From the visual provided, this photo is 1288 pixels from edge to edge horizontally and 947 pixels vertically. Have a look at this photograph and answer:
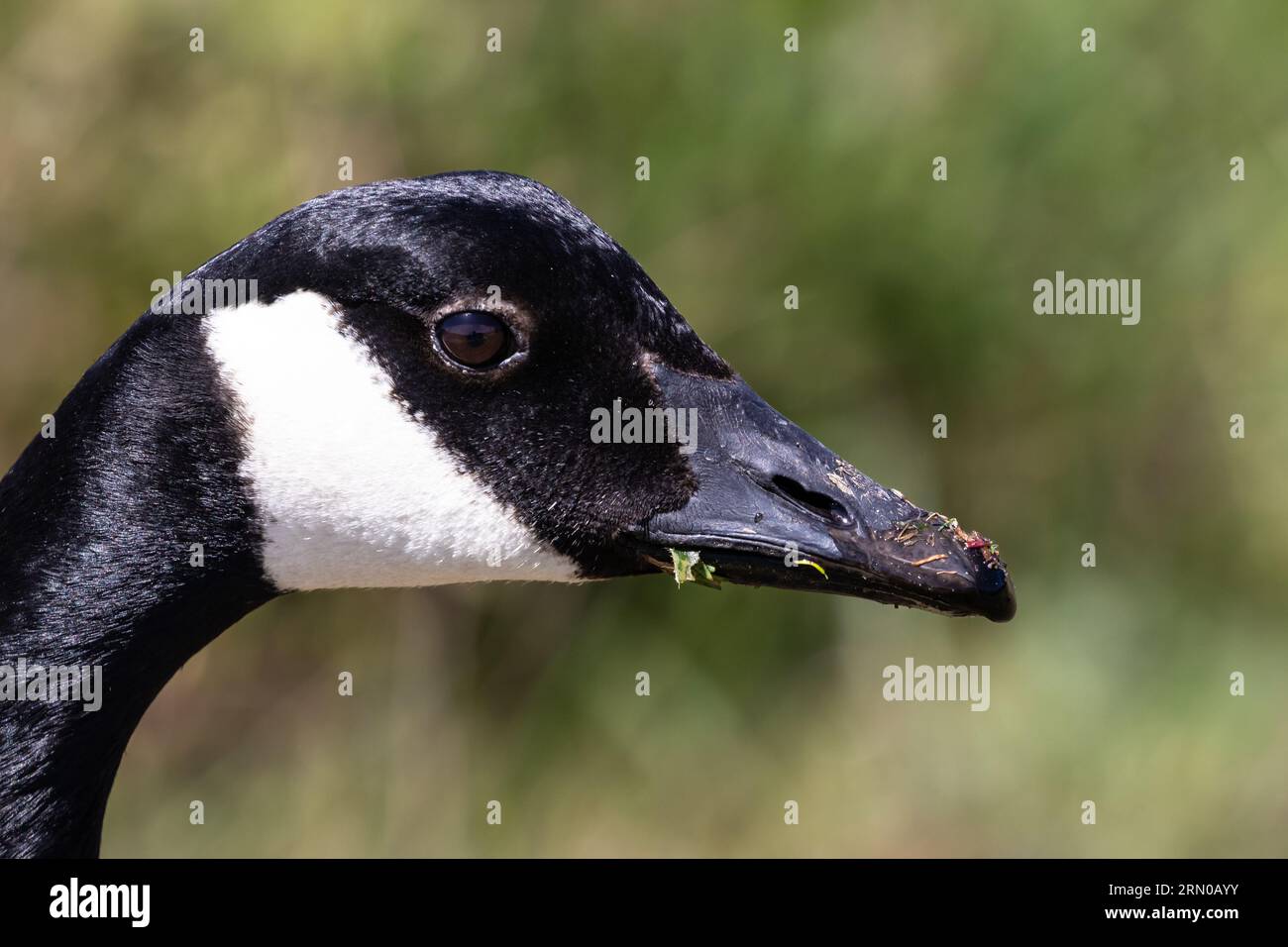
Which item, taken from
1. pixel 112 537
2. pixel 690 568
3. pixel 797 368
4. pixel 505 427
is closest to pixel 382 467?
pixel 505 427

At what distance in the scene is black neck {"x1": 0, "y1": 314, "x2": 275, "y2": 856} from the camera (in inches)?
98.7

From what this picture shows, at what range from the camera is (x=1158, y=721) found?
5.82m

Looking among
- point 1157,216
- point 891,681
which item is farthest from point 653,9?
point 891,681

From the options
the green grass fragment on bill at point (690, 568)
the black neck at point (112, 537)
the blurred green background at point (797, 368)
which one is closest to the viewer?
the black neck at point (112, 537)

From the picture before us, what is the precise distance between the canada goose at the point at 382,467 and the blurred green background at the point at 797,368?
324cm

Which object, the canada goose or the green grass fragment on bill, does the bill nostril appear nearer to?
the canada goose

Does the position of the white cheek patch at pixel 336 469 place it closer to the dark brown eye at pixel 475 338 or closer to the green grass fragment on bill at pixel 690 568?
the dark brown eye at pixel 475 338

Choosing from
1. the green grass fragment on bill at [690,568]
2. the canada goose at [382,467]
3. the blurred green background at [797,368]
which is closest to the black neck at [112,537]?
the canada goose at [382,467]

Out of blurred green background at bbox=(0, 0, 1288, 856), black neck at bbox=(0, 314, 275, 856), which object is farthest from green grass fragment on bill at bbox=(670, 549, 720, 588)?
blurred green background at bbox=(0, 0, 1288, 856)

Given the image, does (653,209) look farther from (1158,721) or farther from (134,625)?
(134,625)

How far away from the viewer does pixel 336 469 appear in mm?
2562

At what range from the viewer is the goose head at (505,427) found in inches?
99.5

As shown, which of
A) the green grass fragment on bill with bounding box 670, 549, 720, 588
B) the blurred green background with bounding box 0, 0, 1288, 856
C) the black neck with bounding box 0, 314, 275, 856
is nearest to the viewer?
the black neck with bounding box 0, 314, 275, 856

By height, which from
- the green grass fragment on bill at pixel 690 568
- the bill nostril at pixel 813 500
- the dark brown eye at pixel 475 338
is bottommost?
the green grass fragment on bill at pixel 690 568
